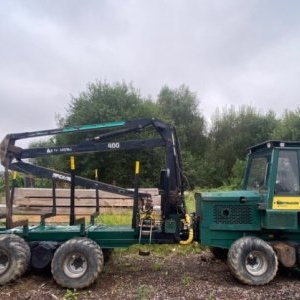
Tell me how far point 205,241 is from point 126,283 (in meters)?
1.55

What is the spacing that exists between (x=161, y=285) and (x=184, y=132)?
120 ft

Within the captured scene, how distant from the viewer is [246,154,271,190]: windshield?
7852mm

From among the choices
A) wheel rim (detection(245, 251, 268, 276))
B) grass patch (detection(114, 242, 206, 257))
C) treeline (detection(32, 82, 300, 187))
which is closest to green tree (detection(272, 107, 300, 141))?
treeline (detection(32, 82, 300, 187))

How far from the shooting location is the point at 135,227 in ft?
25.5

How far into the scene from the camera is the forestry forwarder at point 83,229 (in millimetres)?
7133

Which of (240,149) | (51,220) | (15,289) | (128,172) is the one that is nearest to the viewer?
(15,289)

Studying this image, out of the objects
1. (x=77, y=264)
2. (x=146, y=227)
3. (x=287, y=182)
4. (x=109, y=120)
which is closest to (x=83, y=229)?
(x=77, y=264)

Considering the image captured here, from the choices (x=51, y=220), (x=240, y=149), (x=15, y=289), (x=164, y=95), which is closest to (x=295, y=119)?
(x=240, y=149)

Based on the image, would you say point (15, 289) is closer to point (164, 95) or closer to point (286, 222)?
point (286, 222)

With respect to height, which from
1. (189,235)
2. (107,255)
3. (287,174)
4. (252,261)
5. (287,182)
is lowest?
(107,255)

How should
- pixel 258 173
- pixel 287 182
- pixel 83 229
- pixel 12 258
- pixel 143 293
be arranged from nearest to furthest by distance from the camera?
pixel 143 293
pixel 12 258
pixel 287 182
pixel 83 229
pixel 258 173

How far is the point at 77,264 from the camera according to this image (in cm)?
724

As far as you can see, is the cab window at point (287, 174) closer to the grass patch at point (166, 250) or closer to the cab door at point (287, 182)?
the cab door at point (287, 182)

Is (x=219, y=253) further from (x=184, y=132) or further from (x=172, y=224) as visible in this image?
(x=184, y=132)
